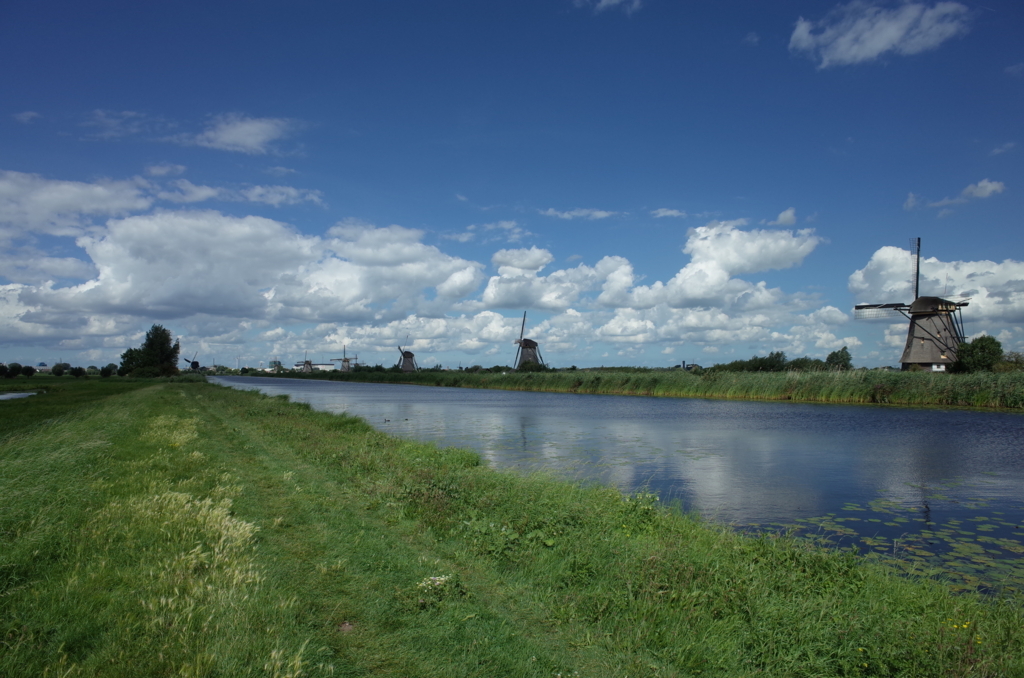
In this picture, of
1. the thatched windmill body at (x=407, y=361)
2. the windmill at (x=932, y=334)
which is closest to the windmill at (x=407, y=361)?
the thatched windmill body at (x=407, y=361)

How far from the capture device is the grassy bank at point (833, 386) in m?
32.5

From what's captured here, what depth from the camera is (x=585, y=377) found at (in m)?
60.4

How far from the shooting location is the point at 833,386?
1512 inches

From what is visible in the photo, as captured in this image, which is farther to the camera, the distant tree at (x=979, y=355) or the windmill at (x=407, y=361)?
the windmill at (x=407, y=361)

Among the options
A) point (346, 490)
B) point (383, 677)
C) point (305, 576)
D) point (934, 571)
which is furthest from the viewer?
point (346, 490)

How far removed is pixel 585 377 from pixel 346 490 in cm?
5174

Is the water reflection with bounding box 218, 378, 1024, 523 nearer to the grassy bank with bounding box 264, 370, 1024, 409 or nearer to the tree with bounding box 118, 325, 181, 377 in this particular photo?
the grassy bank with bounding box 264, 370, 1024, 409

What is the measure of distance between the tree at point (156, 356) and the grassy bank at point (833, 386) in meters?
72.6

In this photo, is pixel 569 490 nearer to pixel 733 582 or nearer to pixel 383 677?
pixel 733 582

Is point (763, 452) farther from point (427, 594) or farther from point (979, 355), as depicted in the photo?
point (979, 355)

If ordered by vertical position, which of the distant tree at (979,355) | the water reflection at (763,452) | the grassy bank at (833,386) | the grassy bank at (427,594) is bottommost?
the water reflection at (763,452)

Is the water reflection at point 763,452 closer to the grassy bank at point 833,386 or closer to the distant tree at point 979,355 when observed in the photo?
the grassy bank at point 833,386

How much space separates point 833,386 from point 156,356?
100136mm

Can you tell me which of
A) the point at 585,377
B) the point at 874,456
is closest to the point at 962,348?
the point at 585,377
